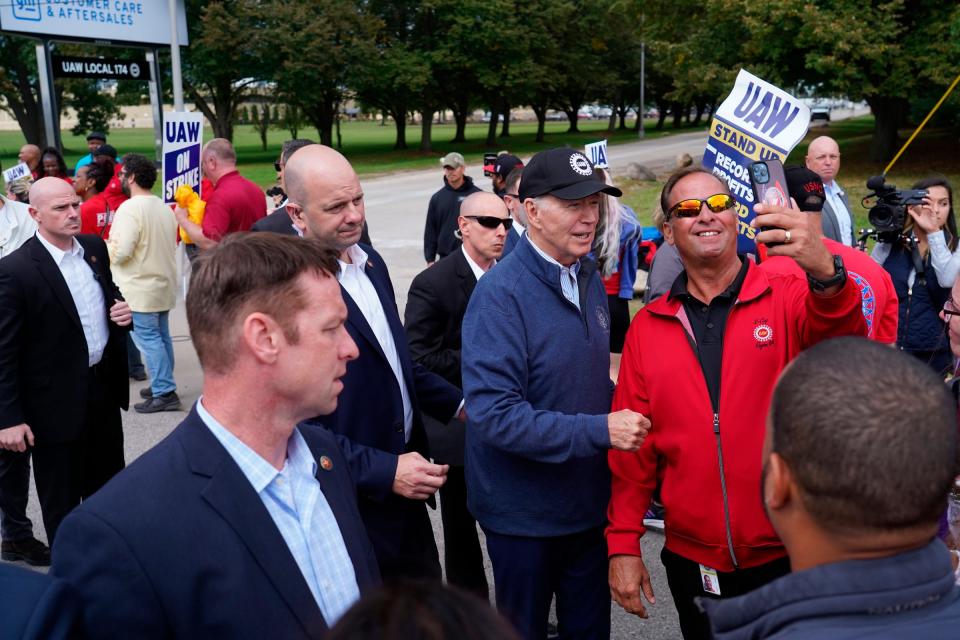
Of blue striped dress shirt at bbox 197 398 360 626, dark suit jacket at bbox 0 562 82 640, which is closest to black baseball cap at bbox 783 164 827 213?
blue striped dress shirt at bbox 197 398 360 626

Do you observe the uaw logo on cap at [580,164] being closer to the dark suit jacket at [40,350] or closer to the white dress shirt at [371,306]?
the white dress shirt at [371,306]

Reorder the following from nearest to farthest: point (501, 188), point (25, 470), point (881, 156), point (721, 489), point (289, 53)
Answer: point (721, 489) → point (25, 470) → point (501, 188) → point (881, 156) → point (289, 53)

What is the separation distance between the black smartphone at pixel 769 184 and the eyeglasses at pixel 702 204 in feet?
0.43

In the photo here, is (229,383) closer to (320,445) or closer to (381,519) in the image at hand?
→ (320,445)

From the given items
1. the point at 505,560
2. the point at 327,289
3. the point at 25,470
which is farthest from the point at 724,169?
the point at 25,470

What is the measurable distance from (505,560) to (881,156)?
2851 centimetres

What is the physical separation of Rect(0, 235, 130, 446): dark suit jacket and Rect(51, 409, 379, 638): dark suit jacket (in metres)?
3.14

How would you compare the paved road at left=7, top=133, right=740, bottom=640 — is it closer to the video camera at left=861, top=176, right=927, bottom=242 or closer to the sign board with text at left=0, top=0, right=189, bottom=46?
the video camera at left=861, top=176, right=927, bottom=242

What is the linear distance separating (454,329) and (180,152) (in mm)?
4849

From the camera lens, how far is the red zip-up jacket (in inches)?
111

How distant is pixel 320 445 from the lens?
2.29m

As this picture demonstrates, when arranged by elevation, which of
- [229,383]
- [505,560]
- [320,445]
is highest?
[229,383]

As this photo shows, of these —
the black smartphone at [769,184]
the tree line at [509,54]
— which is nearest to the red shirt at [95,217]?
the black smartphone at [769,184]

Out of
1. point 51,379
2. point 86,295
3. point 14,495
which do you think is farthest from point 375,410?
point 14,495
